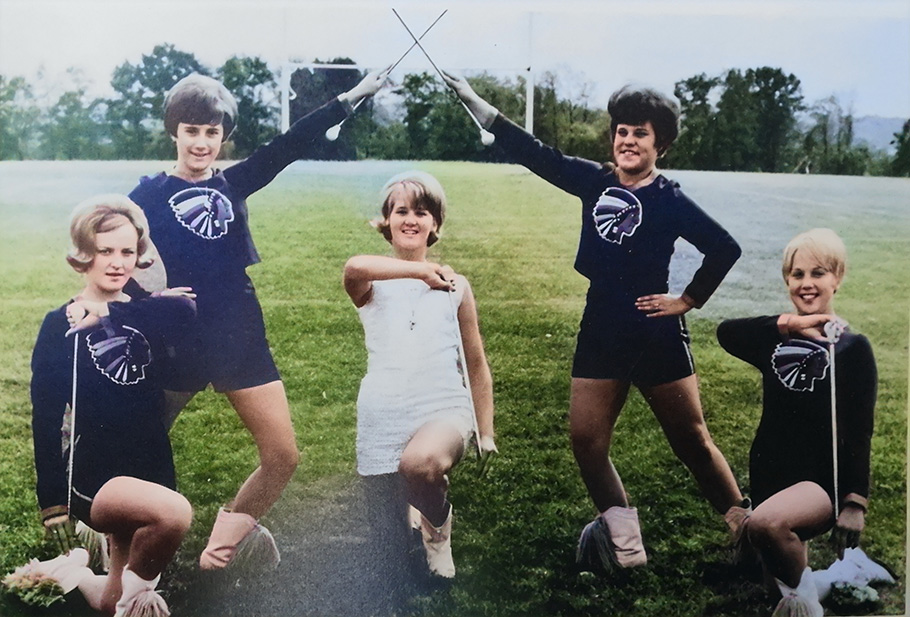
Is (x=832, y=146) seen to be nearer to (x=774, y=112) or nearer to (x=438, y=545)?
(x=774, y=112)

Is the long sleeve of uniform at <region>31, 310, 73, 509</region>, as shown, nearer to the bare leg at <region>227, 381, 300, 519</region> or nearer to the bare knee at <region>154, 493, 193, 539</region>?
the bare knee at <region>154, 493, 193, 539</region>

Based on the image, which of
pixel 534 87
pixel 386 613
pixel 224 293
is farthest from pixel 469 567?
pixel 534 87

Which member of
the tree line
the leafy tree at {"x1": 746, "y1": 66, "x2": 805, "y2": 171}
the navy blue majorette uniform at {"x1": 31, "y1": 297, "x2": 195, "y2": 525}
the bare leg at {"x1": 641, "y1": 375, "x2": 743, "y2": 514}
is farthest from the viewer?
the leafy tree at {"x1": 746, "y1": 66, "x2": 805, "y2": 171}

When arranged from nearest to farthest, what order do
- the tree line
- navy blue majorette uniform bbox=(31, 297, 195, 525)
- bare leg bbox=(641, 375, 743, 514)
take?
navy blue majorette uniform bbox=(31, 297, 195, 525) < the tree line < bare leg bbox=(641, 375, 743, 514)

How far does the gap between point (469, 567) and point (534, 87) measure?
1775 millimetres

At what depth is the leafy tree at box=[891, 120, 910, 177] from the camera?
339cm

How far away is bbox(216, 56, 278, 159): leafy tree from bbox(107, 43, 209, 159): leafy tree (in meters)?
0.12

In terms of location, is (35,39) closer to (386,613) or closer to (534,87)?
(534,87)

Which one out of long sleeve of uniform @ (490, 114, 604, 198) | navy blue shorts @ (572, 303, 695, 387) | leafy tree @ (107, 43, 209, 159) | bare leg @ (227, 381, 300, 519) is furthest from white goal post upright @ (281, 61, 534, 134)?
navy blue shorts @ (572, 303, 695, 387)

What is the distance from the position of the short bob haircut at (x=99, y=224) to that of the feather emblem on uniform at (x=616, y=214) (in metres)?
1.60

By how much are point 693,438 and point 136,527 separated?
2.03 metres

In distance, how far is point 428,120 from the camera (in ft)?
10.6

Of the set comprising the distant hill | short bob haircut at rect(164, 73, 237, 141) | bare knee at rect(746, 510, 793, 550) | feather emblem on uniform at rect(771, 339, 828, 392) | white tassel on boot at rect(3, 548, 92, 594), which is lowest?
white tassel on boot at rect(3, 548, 92, 594)

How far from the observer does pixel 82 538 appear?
10.1ft
